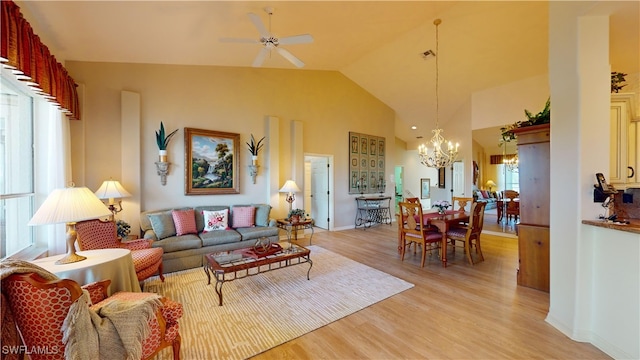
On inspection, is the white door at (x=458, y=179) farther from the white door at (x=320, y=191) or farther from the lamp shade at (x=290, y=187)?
the lamp shade at (x=290, y=187)

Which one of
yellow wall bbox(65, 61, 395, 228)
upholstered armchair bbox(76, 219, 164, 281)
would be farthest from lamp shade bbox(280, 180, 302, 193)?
upholstered armchair bbox(76, 219, 164, 281)

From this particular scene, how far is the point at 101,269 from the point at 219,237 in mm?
2024

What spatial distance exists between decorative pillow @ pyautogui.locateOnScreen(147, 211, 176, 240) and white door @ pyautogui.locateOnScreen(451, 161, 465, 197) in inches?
283

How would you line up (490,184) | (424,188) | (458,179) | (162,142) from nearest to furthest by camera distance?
(162,142) → (458,179) → (490,184) → (424,188)

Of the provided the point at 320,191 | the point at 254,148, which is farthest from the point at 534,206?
the point at 254,148

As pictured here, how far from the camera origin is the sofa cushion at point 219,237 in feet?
12.8

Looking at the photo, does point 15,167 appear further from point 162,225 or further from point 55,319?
point 55,319

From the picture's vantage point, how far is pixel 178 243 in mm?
3652

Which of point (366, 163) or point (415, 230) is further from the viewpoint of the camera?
point (366, 163)

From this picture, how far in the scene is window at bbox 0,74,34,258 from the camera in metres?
2.39

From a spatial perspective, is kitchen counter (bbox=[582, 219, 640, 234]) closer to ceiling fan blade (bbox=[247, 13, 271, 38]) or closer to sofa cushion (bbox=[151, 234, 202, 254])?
ceiling fan blade (bbox=[247, 13, 271, 38])

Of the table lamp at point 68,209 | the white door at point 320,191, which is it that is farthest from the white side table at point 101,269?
the white door at point 320,191

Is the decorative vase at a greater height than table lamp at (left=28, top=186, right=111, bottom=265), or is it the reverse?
the decorative vase

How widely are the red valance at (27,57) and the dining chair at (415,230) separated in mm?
4443
